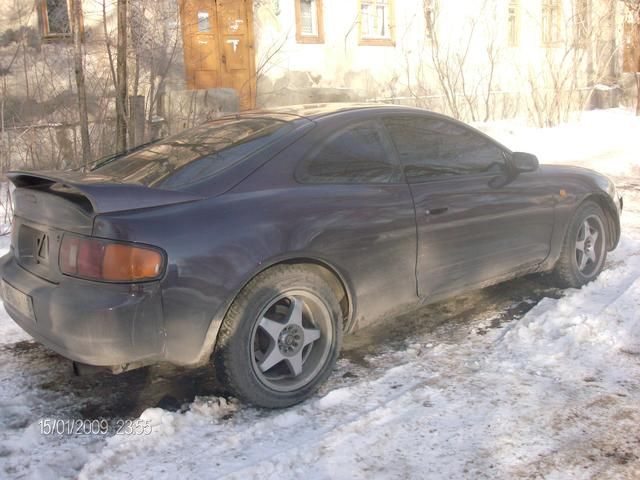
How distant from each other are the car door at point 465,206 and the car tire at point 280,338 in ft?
2.55

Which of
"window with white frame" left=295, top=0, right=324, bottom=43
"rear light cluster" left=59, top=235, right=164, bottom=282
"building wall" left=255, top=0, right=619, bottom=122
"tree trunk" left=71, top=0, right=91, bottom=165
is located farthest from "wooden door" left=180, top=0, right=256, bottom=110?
"rear light cluster" left=59, top=235, right=164, bottom=282

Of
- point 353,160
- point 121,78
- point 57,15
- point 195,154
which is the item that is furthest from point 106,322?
point 57,15

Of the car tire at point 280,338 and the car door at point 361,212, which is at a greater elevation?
the car door at point 361,212

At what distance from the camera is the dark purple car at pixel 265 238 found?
3023 millimetres

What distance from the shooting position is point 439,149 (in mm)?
4242

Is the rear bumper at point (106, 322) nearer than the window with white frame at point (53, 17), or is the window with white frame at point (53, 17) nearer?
the rear bumper at point (106, 322)

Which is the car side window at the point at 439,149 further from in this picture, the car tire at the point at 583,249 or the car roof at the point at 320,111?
the car tire at the point at 583,249

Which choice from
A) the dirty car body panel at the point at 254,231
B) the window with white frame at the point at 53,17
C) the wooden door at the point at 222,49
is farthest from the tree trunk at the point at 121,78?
the wooden door at the point at 222,49

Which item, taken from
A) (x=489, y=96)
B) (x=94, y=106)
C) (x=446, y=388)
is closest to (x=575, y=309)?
(x=446, y=388)

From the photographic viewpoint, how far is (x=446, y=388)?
11.6ft

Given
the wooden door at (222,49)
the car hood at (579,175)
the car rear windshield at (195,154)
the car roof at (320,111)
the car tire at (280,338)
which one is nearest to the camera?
the car tire at (280,338)

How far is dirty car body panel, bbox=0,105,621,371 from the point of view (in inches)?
119

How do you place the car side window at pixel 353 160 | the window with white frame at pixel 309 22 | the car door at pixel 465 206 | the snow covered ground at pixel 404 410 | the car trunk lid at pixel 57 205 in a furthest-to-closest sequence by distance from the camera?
the window with white frame at pixel 309 22
the car door at pixel 465 206
the car side window at pixel 353 160
the car trunk lid at pixel 57 205
the snow covered ground at pixel 404 410

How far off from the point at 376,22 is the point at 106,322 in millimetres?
13321
